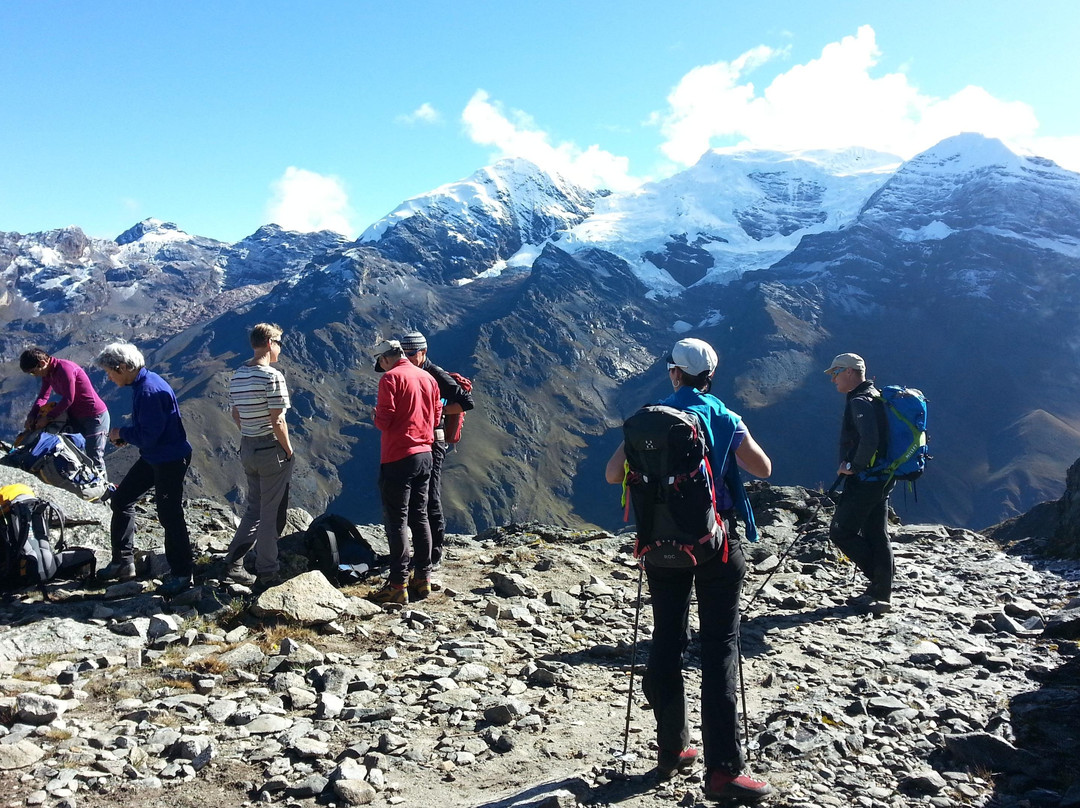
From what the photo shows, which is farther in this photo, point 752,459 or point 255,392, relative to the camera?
point 255,392

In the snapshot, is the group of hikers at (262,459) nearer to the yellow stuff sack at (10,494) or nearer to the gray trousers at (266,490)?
the gray trousers at (266,490)

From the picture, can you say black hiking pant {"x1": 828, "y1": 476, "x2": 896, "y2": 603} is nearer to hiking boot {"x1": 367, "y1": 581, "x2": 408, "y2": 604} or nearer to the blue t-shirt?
the blue t-shirt

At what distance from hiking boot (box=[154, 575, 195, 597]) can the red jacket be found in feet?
9.98

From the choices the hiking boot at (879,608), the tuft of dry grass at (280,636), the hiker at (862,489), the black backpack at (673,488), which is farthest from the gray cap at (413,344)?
the hiking boot at (879,608)

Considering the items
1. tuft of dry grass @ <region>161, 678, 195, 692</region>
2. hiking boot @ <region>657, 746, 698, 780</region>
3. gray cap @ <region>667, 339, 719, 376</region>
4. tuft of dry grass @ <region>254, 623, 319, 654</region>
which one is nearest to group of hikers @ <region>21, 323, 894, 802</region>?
tuft of dry grass @ <region>254, 623, 319, 654</region>

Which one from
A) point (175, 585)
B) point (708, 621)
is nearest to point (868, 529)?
point (708, 621)

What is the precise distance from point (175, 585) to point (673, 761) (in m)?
7.04

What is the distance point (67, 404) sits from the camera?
39.1ft

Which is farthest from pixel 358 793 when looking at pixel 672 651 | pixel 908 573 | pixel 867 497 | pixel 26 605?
pixel 908 573

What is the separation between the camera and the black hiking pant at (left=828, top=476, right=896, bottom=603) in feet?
35.2

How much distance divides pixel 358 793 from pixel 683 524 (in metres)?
3.11

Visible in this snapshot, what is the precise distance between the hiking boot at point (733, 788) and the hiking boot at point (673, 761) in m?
0.40

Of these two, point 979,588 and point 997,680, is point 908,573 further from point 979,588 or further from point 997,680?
point 997,680

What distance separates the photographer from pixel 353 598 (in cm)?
949
